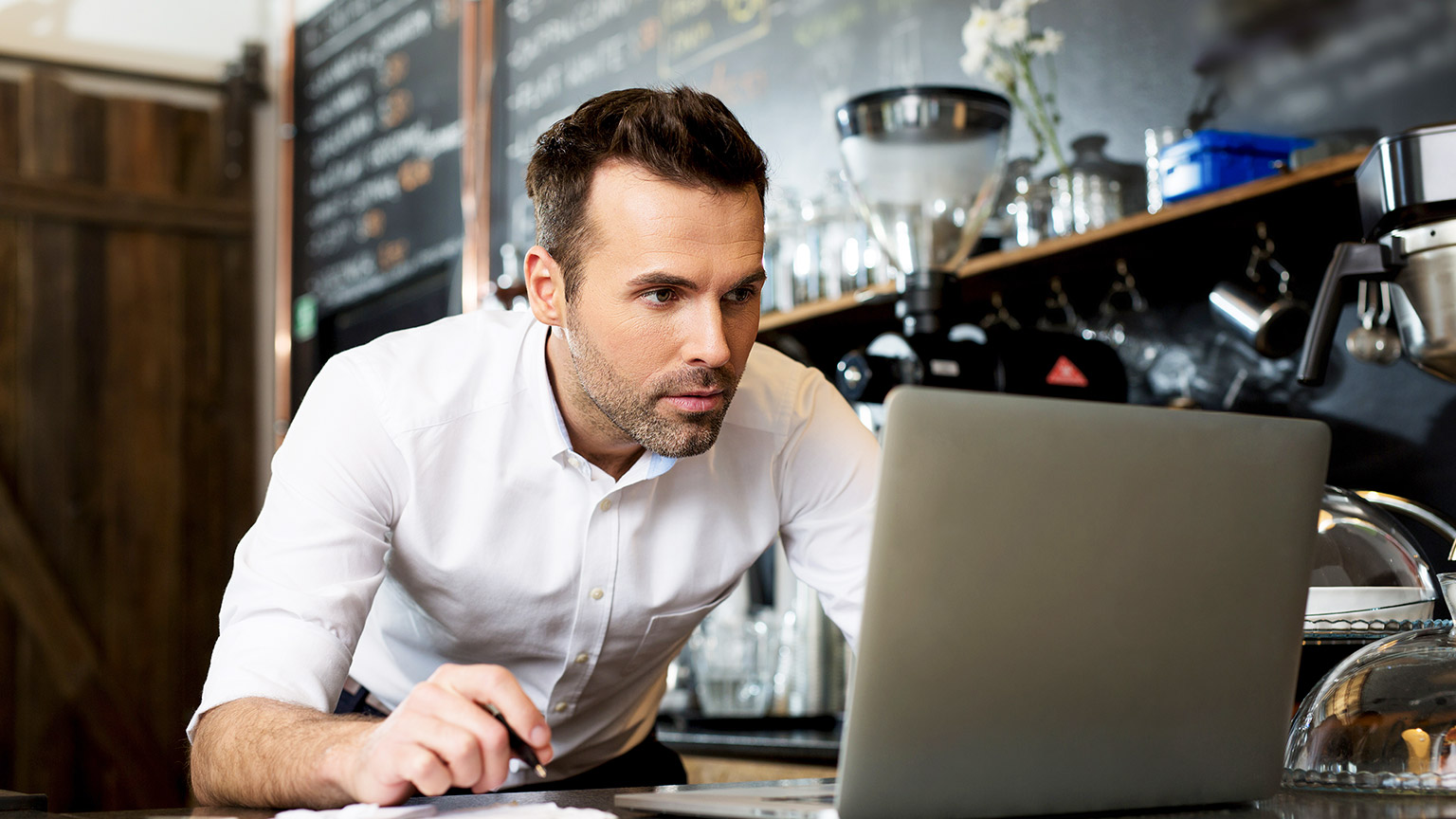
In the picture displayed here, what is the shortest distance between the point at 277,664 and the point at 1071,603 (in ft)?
2.12

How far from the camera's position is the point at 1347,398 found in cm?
154

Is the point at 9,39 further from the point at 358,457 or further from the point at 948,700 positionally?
the point at 948,700

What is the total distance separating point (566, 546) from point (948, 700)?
64cm

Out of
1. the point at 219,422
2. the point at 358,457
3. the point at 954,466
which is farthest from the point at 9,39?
the point at 954,466

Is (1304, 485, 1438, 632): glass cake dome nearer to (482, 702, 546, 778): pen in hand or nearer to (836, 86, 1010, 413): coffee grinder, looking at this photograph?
(836, 86, 1010, 413): coffee grinder

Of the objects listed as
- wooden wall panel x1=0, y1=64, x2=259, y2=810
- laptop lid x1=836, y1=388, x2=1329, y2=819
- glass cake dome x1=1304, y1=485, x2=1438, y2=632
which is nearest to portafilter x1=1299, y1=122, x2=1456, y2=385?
glass cake dome x1=1304, y1=485, x2=1438, y2=632

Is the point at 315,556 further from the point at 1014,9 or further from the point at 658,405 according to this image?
the point at 1014,9

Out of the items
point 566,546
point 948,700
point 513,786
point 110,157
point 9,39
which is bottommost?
point 513,786

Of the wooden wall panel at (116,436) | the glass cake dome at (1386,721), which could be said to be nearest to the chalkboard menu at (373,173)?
the wooden wall panel at (116,436)

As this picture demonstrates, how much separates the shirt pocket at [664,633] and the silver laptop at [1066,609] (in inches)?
20.1

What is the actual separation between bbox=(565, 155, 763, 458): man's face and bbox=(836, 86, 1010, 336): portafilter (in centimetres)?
52

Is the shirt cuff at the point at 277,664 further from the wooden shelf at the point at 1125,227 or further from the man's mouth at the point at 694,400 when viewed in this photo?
the wooden shelf at the point at 1125,227

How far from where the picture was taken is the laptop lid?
702 millimetres

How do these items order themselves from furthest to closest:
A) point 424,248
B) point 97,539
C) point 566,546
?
point 97,539, point 424,248, point 566,546
